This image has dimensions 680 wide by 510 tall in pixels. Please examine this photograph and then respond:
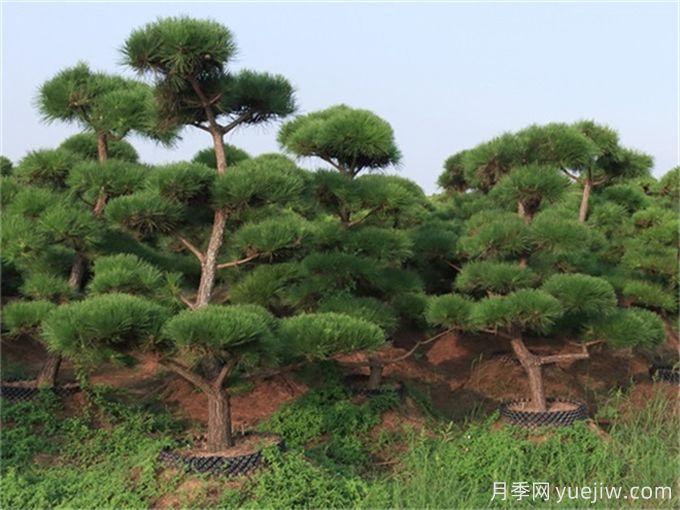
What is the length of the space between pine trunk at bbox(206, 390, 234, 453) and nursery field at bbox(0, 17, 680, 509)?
12 mm

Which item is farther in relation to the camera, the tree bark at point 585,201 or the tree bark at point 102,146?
the tree bark at point 585,201

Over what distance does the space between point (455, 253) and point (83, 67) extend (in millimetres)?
3387

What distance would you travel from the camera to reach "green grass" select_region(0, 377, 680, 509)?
11.0 ft

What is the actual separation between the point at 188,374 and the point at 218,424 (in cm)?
33

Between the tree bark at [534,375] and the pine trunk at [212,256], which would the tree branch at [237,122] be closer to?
the pine trunk at [212,256]

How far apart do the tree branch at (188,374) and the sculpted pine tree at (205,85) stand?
78 cm

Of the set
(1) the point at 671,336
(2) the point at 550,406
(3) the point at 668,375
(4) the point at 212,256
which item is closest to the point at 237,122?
(4) the point at 212,256

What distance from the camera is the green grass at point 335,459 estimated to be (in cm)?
337

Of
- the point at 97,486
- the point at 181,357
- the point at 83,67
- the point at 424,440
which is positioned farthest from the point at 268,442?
the point at 83,67

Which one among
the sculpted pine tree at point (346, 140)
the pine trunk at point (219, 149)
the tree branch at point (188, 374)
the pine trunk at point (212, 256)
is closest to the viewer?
the tree branch at point (188, 374)

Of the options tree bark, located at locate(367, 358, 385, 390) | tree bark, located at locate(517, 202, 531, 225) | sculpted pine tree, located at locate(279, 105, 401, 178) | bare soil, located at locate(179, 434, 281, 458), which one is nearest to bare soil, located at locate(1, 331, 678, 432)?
tree bark, located at locate(367, 358, 385, 390)

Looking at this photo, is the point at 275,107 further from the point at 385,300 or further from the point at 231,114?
the point at 385,300

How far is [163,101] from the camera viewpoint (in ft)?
14.7

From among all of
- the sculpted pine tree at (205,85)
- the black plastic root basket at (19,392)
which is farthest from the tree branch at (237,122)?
the black plastic root basket at (19,392)
